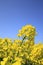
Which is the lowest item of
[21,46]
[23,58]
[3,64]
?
[3,64]

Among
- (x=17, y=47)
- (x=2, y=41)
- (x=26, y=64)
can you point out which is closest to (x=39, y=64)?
(x=26, y=64)

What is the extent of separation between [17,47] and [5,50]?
68 centimetres

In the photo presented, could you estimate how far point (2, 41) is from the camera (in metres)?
12.1

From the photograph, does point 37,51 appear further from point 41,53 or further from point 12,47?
point 12,47

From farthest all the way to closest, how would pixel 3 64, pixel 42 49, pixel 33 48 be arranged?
pixel 33 48 < pixel 42 49 < pixel 3 64

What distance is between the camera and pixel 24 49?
38.8ft

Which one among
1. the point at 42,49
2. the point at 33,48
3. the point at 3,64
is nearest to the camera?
the point at 3,64

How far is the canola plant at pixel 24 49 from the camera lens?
11.2m

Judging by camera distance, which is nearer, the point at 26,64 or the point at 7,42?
the point at 26,64

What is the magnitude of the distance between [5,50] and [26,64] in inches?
49.3

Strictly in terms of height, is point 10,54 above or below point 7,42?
below

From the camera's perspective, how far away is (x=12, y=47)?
37.9ft

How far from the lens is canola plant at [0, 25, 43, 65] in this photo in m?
11.2

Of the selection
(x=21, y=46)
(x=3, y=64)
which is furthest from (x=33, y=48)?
(x=3, y=64)
